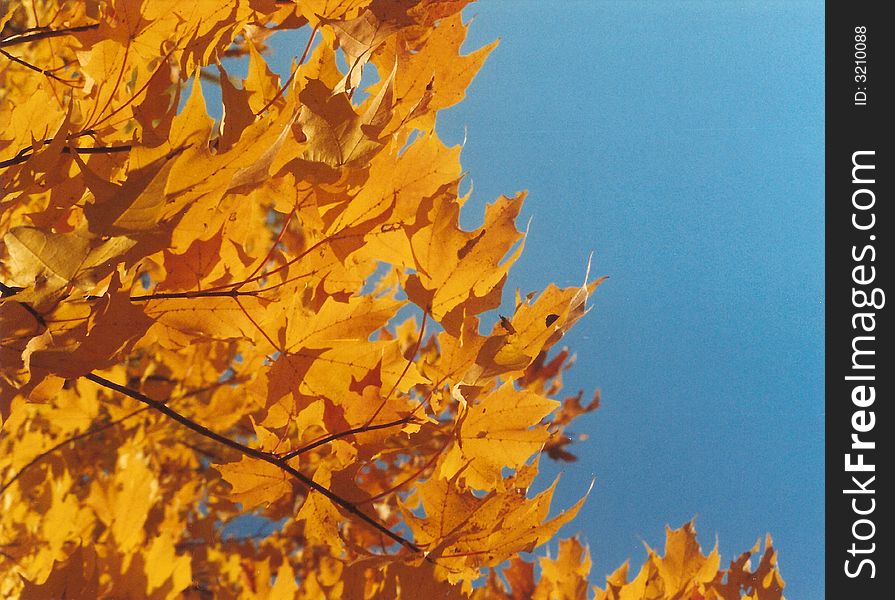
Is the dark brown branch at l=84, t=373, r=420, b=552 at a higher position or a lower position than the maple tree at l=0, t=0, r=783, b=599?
lower

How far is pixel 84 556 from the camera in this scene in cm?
62

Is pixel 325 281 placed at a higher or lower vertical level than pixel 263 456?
higher
